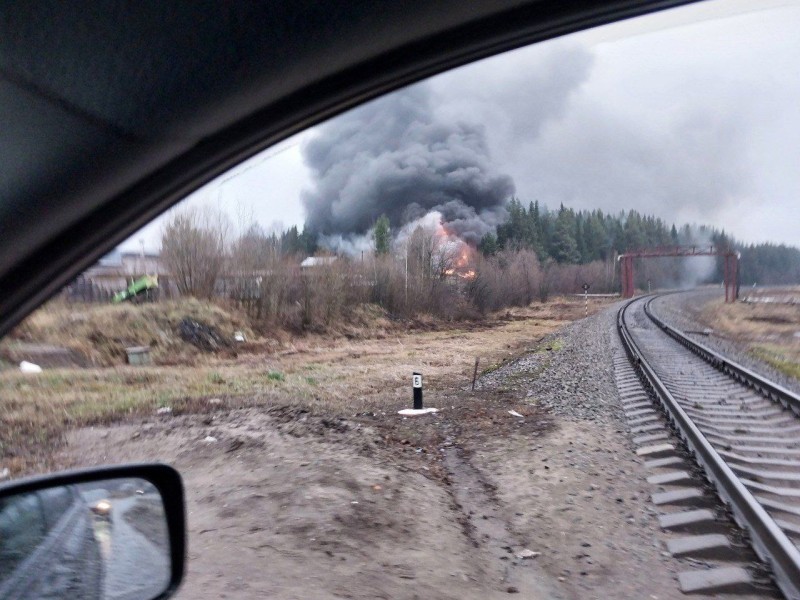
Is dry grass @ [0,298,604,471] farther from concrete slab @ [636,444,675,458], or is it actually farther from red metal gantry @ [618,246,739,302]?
concrete slab @ [636,444,675,458]

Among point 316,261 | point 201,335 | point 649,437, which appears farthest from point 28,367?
point 649,437

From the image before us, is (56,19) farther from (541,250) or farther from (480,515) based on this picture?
(541,250)

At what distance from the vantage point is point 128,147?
2.20m

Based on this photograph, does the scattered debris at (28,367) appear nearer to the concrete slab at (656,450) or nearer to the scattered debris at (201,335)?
the scattered debris at (201,335)

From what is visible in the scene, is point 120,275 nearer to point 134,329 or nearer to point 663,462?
point 134,329

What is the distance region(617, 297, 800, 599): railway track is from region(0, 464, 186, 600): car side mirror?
314 cm

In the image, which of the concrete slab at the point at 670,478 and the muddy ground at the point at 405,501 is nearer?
the muddy ground at the point at 405,501

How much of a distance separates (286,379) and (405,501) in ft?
13.8

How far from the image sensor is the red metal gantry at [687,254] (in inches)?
392

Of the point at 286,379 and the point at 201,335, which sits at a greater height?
the point at 201,335

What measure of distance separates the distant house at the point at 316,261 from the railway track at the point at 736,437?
4.63 meters

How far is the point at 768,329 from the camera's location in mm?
12008

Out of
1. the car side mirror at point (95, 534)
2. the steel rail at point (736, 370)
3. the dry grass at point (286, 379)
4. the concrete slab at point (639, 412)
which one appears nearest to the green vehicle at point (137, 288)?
the dry grass at point (286, 379)

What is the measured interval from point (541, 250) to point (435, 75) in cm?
808
